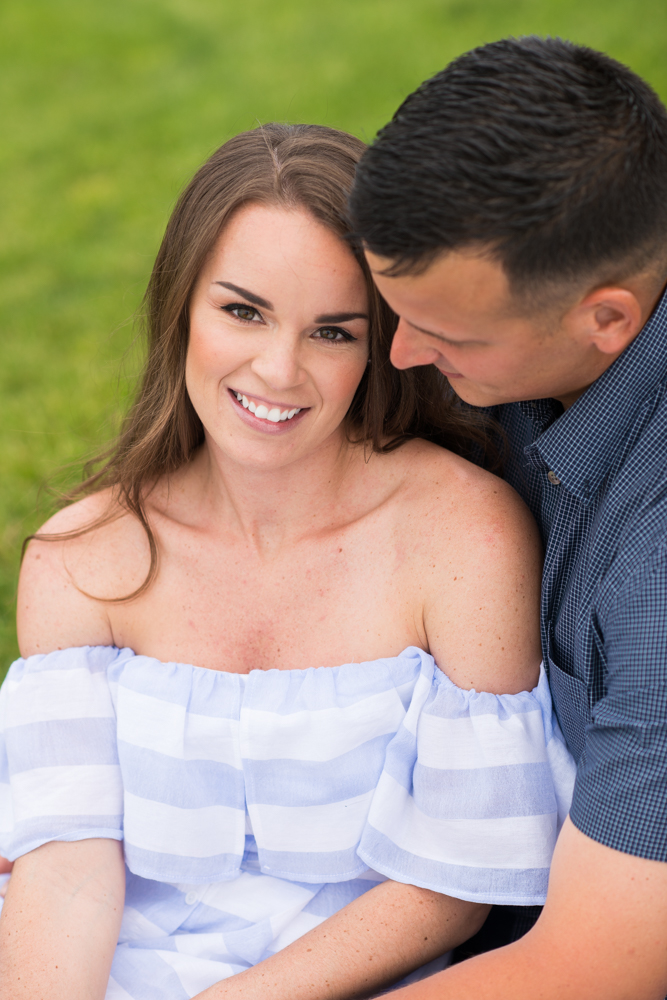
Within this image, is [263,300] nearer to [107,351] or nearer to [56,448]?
[56,448]

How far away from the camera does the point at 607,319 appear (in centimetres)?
194

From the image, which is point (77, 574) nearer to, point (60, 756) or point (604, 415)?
point (60, 756)

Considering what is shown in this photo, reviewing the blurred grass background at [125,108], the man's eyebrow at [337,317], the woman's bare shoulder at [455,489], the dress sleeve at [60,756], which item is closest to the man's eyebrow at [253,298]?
the man's eyebrow at [337,317]

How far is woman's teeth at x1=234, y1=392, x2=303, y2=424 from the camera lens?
227cm

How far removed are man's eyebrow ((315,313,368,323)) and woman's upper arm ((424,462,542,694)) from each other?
20.1 inches

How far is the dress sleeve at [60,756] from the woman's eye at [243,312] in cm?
91

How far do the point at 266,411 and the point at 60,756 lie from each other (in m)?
0.96

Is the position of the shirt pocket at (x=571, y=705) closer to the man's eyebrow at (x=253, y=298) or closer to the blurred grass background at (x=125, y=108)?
the man's eyebrow at (x=253, y=298)

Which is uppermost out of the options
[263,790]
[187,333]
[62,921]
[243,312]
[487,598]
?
[243,312]

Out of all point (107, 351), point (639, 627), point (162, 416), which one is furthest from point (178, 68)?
point (639, 627)

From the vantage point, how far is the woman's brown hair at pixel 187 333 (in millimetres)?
2223

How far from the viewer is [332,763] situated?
2283 mm

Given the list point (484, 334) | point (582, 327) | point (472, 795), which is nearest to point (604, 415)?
point (582, 327)

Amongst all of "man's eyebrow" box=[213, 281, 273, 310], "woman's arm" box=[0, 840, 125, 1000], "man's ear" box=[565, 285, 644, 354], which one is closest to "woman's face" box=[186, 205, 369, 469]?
"man's eyebrow" box=[213, 281, 273, 310]
